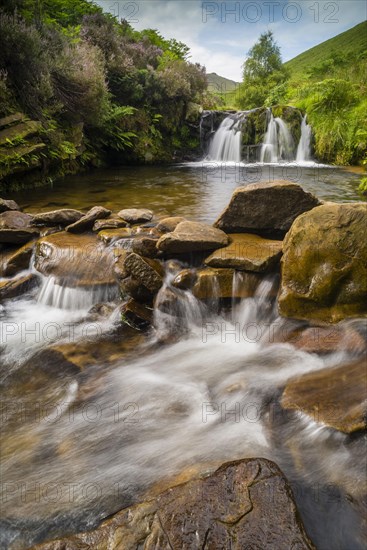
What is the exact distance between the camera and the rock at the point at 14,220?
541 cm

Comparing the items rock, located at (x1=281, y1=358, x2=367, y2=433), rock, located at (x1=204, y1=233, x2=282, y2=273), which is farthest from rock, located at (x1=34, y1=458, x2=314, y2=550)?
rock, located at (x1=204, y1=233, x2=282, y2=273)

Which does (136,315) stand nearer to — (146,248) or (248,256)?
(146,248)

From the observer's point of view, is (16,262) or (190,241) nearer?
(190,241)

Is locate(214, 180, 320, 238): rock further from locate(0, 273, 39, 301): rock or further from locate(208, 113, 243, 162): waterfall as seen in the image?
locate(208, 113, 243, 162): waterfall

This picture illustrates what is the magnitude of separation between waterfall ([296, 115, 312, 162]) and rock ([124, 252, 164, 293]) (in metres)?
12.5

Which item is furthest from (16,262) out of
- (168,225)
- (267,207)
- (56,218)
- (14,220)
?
(267,207)

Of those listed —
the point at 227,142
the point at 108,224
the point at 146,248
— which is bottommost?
the point at 146,248

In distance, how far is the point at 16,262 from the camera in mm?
5020

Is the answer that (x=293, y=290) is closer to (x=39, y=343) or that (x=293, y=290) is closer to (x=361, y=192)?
(x=39, y=343)

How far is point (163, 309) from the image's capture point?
4238 millimetres

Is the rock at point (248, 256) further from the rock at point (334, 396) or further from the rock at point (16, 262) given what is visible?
the rock at point (16, 262)

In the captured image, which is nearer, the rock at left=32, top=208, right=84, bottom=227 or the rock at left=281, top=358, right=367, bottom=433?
the rock at left=281, top=358, right=367, bottom=433

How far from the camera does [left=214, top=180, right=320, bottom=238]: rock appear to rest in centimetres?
468

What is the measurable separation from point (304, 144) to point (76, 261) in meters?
13.0
